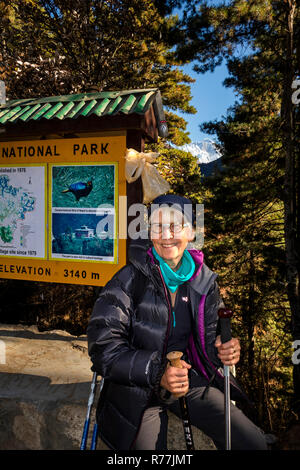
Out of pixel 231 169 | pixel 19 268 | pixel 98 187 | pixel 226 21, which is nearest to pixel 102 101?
pixel 98 187

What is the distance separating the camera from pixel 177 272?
2467 mm

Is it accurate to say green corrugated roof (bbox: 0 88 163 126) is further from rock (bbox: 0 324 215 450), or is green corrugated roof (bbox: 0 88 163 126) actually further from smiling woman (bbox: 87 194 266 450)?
rock (bbox: 0 324 215 450)

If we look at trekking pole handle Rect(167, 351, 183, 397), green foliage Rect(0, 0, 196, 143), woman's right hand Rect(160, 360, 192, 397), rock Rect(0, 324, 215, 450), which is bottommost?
rock Rect(0, 324, 215, 450)

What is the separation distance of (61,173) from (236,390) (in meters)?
3.17

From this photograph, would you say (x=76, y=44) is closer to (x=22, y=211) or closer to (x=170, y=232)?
(x=22, y=211)

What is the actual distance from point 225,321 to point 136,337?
1.94 ft

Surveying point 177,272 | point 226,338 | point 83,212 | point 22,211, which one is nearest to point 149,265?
point 177,272

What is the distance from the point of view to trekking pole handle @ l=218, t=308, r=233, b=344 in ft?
6.77

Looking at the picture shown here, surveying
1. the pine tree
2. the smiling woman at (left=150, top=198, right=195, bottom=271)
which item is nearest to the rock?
the smiling woman at (left=150, top=198, right=195, bottom=271)

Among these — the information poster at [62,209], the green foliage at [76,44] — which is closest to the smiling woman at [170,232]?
the information poster at [62,209]

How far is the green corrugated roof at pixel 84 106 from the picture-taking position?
3710mm

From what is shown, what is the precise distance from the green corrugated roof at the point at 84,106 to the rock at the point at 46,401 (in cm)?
284

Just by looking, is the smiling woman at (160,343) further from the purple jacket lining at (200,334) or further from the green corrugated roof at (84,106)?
the green corrugated roof at (84,106)

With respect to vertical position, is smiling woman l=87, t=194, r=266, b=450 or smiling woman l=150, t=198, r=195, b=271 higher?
smiling woman l=150, t=198, r=195, b=271
